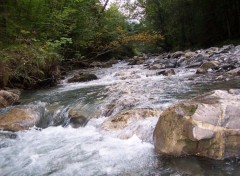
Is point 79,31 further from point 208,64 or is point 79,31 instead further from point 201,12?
point 201,12

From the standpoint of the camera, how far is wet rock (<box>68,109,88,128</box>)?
6.73m

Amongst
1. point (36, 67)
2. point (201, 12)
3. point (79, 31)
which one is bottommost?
point (36, 67)

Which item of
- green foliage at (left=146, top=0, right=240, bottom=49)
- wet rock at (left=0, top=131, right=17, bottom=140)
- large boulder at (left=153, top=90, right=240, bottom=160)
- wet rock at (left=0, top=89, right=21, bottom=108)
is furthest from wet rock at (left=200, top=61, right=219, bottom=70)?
green foliage at (left=146, top=0, right=240, bottom=49)

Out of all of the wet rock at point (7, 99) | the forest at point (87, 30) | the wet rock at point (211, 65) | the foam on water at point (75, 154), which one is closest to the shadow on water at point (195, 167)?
the foam on water at point (75, 154)

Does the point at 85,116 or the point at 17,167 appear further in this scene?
the point at 85,116

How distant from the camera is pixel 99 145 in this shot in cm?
527

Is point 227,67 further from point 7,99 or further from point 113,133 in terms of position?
point 7,99

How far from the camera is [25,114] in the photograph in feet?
24.1

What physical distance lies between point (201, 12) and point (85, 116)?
718 inches

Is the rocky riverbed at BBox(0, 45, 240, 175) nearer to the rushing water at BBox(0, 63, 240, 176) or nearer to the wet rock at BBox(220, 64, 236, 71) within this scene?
the rushing water at BBox(0, 63, 240, 176)

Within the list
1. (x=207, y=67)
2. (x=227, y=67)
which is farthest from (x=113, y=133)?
(x=207, y=67)

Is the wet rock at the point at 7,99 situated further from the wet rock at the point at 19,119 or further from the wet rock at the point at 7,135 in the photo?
the wet rock at the point at 7,135

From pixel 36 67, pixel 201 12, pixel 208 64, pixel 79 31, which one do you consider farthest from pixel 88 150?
pixel 201 12

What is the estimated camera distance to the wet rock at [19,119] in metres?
6.87
